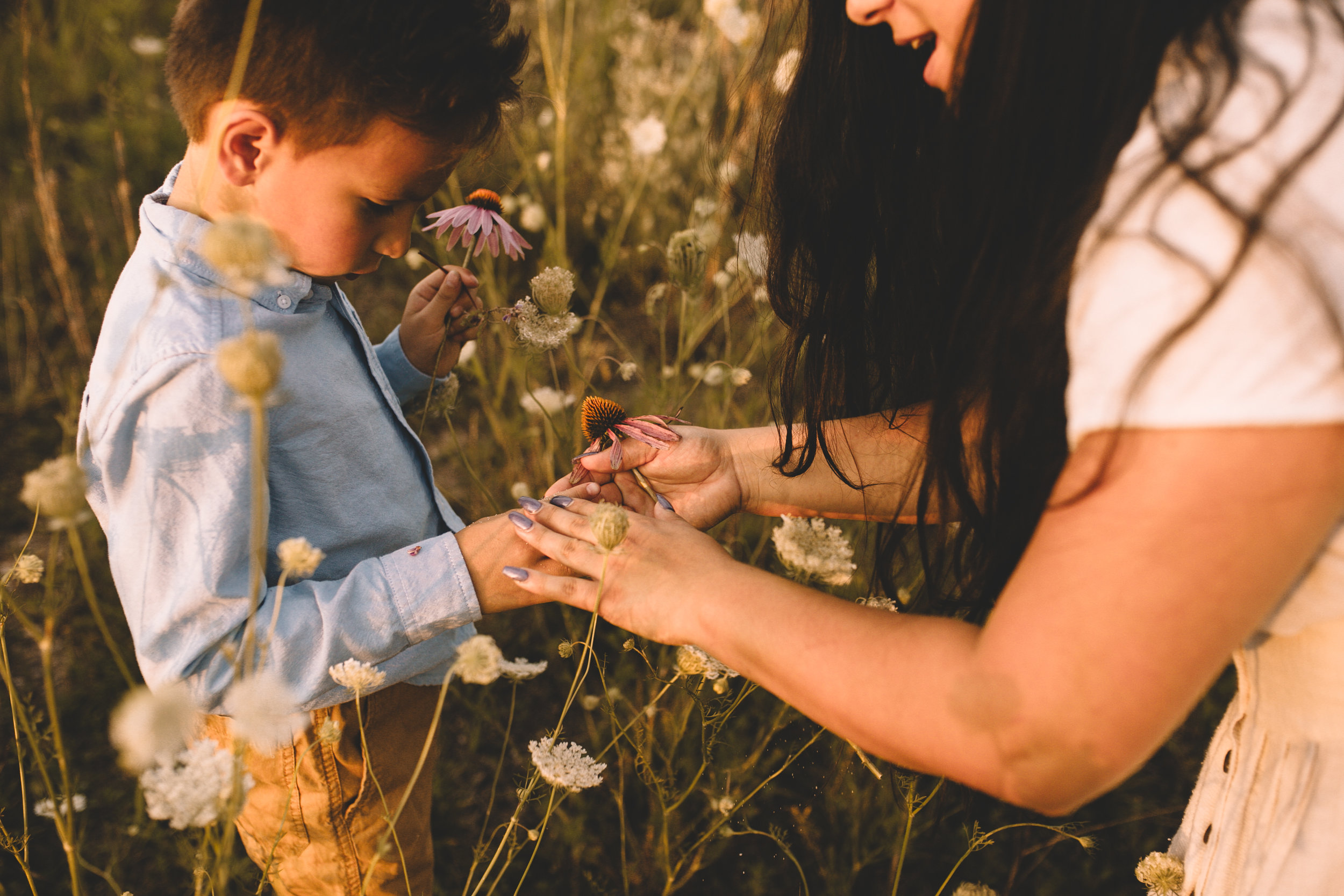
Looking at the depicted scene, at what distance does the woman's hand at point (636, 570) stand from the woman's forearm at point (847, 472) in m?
0.30

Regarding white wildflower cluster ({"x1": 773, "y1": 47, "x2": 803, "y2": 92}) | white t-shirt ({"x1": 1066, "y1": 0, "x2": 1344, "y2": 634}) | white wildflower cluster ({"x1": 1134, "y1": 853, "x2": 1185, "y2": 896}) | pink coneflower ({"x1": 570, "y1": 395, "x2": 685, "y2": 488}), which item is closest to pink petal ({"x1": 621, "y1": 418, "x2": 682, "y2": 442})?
pink coneflower ({"x1": 570, "y1": 395, "x2": 685, "y2": 488})

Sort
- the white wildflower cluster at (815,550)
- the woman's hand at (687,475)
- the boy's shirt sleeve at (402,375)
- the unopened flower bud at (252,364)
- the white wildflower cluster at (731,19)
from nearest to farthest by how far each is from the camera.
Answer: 1. the unopened flower bud at (252,364)
2. the white wildflower cluster at (815,550)
3. the woman's hand at (687,475)
4. the boy's shirt sleeve at (402,375)
5. the white wildflower cluster at (731,19)

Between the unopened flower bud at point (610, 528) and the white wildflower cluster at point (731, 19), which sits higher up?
the white wildflower cluster at point (731, 19)

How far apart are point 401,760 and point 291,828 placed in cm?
17

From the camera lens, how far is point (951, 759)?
0.71m

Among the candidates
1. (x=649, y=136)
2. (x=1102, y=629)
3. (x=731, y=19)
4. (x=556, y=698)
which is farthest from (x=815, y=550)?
(x=731, y=19)

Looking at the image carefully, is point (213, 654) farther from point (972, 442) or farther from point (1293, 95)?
point (1293, 95)

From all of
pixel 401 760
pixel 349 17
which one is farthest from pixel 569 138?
pixel 401 760

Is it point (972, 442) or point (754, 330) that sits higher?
point (972, 442)

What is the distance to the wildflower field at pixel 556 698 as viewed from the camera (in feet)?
3.45

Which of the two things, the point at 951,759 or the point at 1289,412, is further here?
the point at 951,759

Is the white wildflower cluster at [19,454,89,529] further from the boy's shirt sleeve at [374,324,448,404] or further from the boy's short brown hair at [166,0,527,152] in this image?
the boy's shirt sleeve at [374,324,448,404]

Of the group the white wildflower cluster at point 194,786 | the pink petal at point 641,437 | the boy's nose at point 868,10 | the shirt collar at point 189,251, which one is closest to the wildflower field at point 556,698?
the white wildflower cluster at point 194,786

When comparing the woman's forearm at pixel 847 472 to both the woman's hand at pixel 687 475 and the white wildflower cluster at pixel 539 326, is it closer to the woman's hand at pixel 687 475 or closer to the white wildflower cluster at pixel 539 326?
the woman's hand at pixel 687 475
